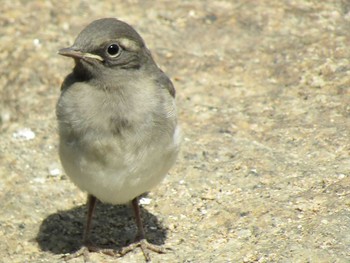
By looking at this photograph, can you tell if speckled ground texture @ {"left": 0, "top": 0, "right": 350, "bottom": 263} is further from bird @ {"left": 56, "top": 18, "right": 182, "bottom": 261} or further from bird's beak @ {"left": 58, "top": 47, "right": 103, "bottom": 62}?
bird's beak @ {"left": 58, "top": 47, "right": 103, "bottom": 62}

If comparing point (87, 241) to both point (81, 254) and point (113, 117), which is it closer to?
point (81, 254)

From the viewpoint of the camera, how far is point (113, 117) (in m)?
7.41

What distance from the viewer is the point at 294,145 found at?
946cm

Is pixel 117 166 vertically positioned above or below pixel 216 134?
above

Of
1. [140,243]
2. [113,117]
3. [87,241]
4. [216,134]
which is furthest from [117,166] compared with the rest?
[216,134]

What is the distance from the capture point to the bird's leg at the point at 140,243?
320 inches

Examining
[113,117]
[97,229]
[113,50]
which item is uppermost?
[113,50]

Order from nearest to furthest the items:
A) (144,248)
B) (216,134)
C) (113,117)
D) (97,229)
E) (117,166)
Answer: (113,117), (117,166), (144,248), (97,229), (216,134)

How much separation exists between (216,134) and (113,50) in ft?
8.58

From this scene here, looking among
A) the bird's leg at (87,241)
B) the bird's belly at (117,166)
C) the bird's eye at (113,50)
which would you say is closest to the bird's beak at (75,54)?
the bird's eye at (113,50)

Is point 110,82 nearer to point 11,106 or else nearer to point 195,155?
point 195,155

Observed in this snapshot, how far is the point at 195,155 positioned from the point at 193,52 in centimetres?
233

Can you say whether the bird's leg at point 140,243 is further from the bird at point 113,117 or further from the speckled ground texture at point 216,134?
the bird at point 113,117

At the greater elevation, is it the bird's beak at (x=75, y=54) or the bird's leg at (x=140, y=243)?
the bird's beak at (x=75, y=54)
